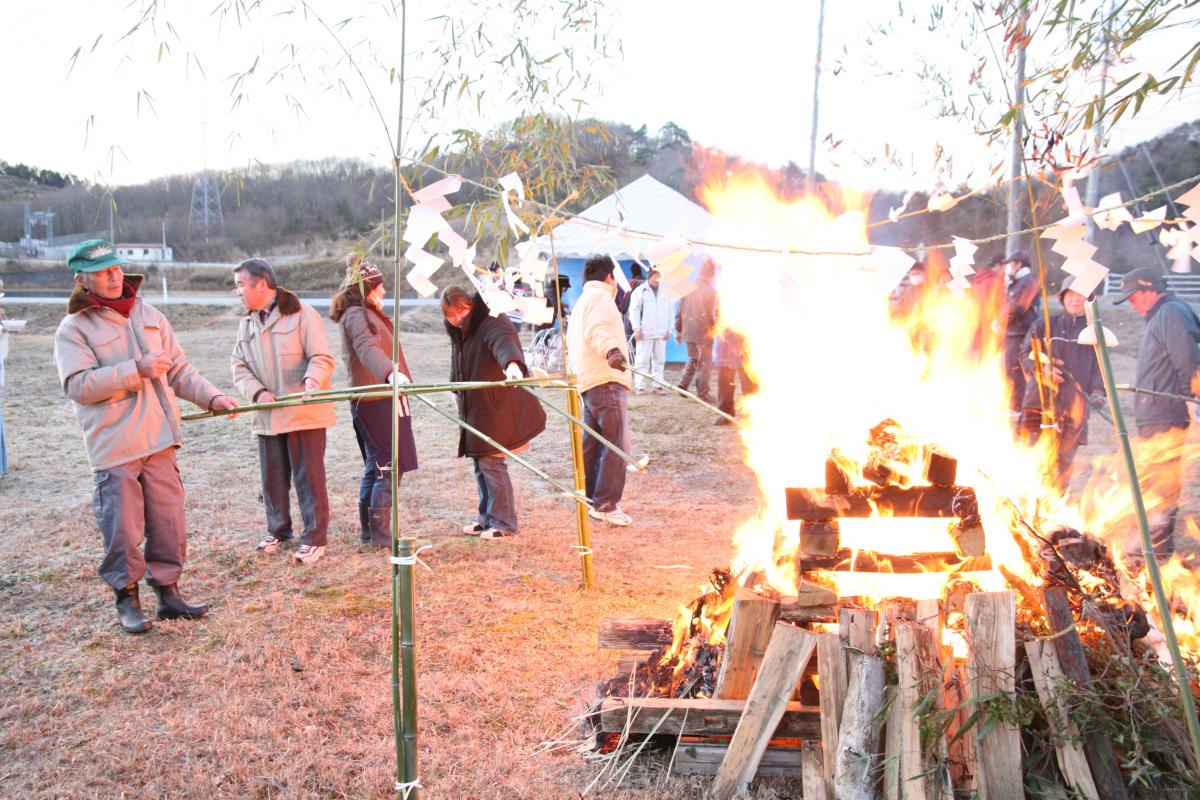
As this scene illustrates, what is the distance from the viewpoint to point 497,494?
5848 millimetres

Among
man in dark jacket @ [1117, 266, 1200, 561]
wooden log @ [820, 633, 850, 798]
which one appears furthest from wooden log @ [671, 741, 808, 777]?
man in dark jacket @ [1117, 266, 1200, 561]

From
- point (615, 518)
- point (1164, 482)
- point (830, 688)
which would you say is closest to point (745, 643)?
point (830, 688)

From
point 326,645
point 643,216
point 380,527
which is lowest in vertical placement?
point 326,645

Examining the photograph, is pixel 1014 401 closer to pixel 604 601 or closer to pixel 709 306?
pixel 604 601

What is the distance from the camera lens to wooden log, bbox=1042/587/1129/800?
2.52 meters

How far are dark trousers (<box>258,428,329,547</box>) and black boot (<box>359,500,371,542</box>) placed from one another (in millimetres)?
273

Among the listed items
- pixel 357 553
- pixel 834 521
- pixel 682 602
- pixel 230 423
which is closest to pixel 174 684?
pixel 357 553

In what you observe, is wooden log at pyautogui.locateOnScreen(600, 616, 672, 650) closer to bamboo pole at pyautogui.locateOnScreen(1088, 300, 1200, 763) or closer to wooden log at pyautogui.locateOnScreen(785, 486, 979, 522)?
wooden log at pyautogui.locateOnScreen(785, 486, 979, 522)

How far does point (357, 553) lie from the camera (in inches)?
220

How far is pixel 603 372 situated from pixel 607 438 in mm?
457

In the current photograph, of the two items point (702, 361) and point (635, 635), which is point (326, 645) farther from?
point (702, 361)

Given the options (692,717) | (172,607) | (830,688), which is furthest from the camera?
(172,607)

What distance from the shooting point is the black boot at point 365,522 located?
18.6 feet

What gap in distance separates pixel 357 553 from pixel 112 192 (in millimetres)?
3892
